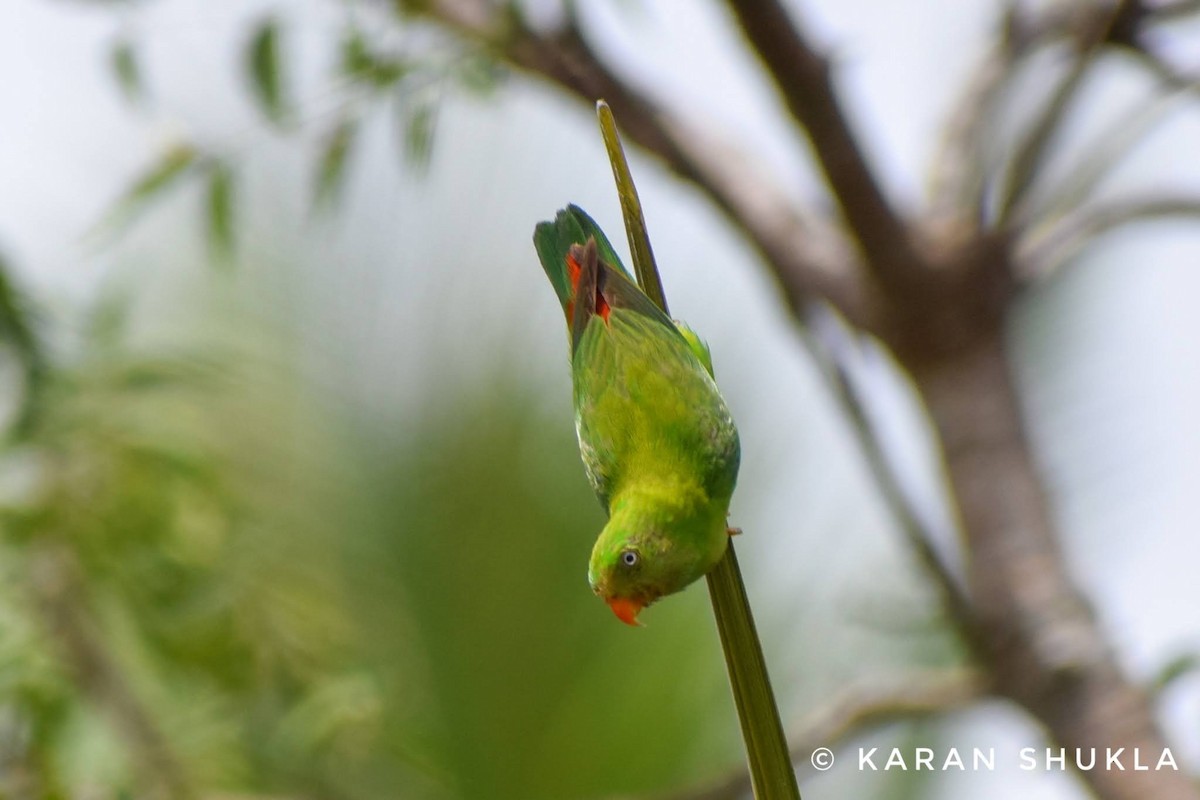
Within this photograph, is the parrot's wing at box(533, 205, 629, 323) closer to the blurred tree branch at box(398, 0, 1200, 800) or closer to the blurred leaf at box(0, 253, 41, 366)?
the blurred tree branch at box(398, 0, 1200, 800)

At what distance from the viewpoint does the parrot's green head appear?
4.42ft

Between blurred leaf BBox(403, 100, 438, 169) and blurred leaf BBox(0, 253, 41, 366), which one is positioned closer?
blurred leaf BBox(403, 100, 438, 169)

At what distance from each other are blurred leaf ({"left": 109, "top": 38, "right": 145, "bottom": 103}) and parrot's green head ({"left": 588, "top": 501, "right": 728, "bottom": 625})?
0.97 metres

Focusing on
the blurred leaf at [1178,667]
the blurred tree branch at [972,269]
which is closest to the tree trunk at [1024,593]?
the blurred tree branch at [972,269]

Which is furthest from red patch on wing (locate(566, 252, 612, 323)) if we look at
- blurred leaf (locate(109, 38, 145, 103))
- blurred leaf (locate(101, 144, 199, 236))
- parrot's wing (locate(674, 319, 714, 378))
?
blurred leaf (locate(109, 38, 145, 103))

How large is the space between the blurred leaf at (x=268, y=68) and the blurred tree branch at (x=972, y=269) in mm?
231

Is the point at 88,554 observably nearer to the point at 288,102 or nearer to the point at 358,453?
the point at 288,102

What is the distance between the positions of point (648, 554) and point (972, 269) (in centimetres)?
108

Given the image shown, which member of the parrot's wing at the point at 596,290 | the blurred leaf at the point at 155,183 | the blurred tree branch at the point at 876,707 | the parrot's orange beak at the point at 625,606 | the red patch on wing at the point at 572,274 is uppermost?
the blurred leaf at the point at 155,183

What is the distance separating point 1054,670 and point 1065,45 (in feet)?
3.53

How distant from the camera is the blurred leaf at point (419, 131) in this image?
1.51 metres

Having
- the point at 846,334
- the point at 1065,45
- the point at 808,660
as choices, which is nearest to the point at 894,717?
the point at 846,334

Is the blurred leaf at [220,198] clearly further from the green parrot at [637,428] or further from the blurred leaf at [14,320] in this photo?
the green parrot at [637,428]

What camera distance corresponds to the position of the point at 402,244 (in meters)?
3.70
